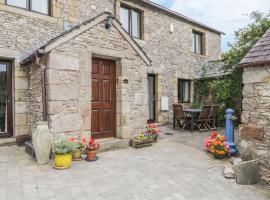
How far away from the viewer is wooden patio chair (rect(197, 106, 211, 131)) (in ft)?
29.8

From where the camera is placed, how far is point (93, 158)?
17.7ft

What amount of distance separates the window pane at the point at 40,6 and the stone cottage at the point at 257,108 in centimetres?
601

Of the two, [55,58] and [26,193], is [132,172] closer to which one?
[26,193]

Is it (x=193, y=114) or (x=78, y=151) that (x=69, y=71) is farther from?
(x=193, y=114)

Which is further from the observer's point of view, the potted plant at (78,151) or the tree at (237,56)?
the tree at (237,56)

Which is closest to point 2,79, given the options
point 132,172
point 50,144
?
point 50,144

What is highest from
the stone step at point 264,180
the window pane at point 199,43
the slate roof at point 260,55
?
the window pane at point 199,43

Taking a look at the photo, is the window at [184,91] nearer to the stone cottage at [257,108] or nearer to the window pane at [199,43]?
the window pane at [199,43]

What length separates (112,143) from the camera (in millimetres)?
6445

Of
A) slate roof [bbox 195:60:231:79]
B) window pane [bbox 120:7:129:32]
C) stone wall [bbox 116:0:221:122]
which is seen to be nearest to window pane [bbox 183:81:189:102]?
stone wall [bbox 116:0:221:122]

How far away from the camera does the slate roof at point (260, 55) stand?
4407mm

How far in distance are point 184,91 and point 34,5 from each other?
8.18m

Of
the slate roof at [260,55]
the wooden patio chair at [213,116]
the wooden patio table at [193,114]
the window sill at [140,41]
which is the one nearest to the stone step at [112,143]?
the wooden patio table at [193,114]

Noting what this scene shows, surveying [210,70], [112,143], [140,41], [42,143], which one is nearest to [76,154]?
[42,143]
